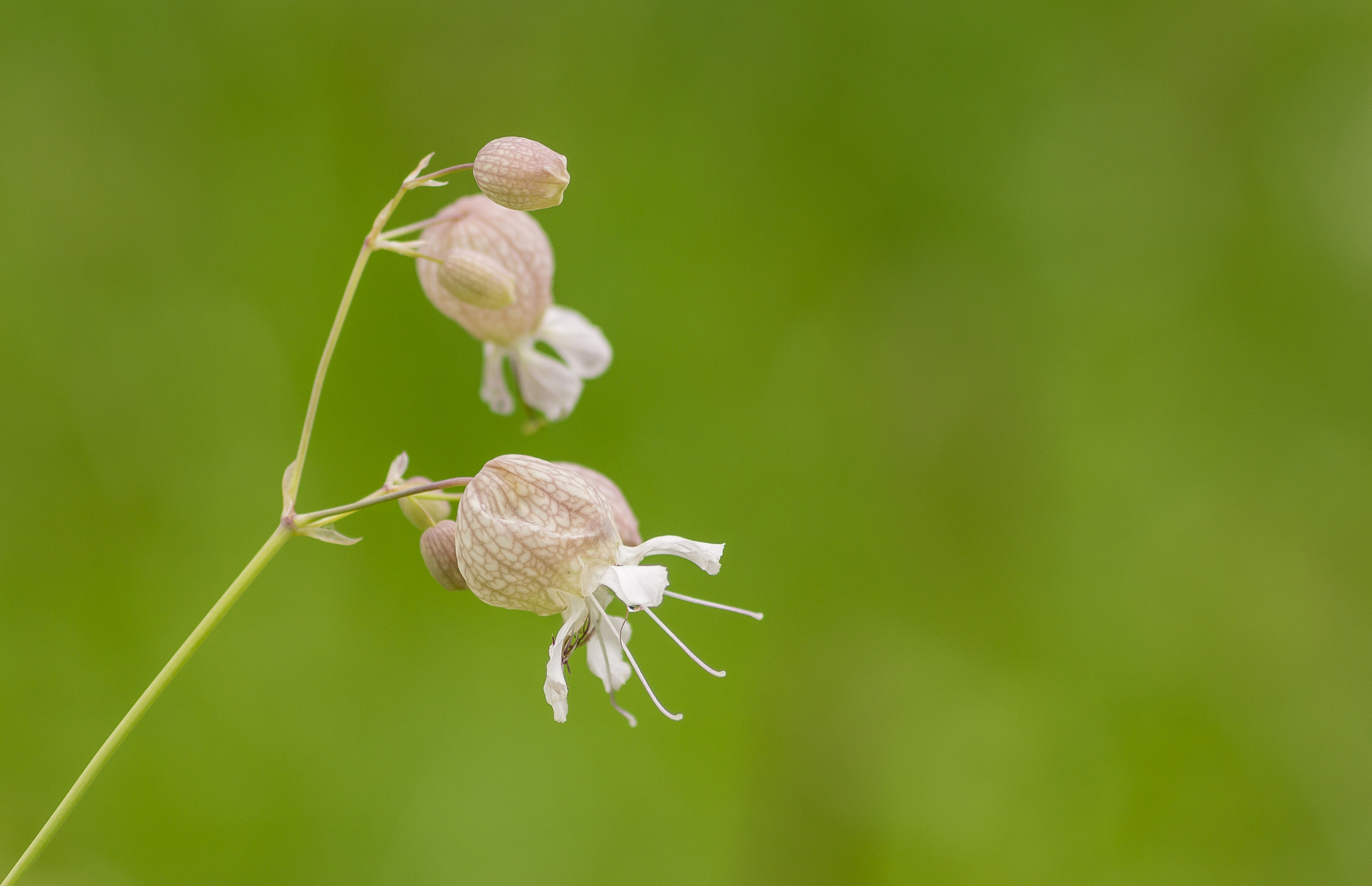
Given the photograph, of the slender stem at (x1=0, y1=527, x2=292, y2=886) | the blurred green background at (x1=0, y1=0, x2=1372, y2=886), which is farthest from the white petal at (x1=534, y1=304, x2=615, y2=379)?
the blurred green background at (x1=0, y1=0, x2=1372, y2=886)

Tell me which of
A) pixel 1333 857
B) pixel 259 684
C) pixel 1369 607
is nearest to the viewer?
pixel 259 684

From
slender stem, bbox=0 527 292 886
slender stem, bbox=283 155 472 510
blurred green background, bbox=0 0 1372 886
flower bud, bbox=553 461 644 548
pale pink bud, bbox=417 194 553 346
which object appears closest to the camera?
slender stem, bbox=0 527 292 886

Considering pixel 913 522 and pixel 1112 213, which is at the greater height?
pixel 1112 213

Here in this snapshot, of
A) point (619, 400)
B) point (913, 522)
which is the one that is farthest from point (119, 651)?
point (913, 522)

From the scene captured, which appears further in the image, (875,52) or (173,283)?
(875,52)

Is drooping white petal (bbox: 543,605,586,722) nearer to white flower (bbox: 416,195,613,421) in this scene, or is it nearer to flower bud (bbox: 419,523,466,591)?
flower bud (bbox: 419,523,466,591)

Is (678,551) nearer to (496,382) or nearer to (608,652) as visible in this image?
(608,652)

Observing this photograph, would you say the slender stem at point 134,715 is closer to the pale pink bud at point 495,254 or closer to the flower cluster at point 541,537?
the flower cluster at point 541,537

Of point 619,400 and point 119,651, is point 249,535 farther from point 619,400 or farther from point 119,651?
point 619,400
